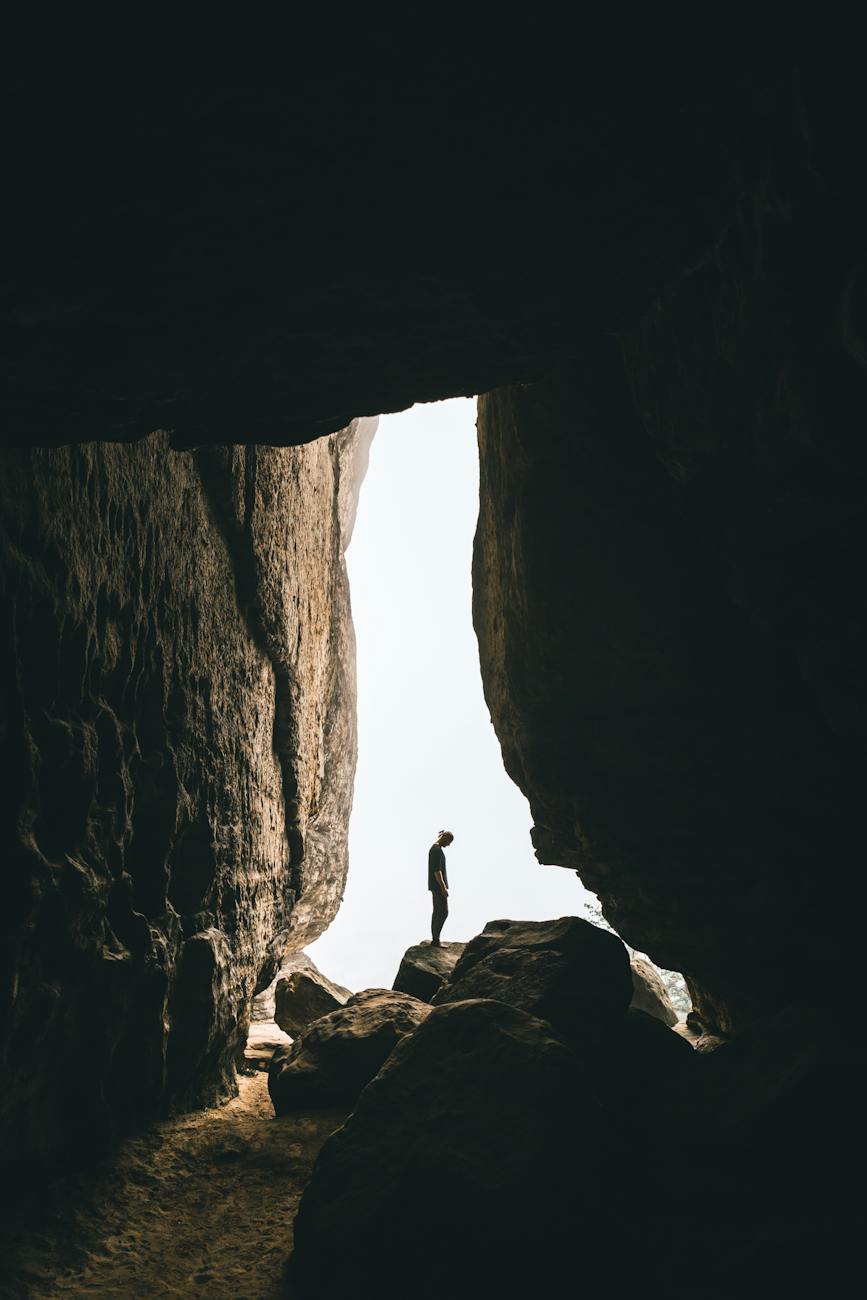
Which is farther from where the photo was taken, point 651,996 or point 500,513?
point 651,996

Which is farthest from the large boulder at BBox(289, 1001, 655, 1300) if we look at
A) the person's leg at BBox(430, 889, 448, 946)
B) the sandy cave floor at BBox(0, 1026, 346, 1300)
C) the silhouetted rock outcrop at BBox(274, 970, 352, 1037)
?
the person's leg at BBox(430, 889, 448, 946)

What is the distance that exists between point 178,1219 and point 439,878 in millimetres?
9409

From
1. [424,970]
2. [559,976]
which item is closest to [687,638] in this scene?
[559,976]

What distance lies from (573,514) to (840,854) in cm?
482

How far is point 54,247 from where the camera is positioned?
11.7 ft

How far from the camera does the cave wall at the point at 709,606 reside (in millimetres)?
4281

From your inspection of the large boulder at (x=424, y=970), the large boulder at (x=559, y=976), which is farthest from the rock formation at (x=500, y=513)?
the large boulder at (x=424, y=970)

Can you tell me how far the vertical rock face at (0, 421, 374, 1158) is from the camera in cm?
524

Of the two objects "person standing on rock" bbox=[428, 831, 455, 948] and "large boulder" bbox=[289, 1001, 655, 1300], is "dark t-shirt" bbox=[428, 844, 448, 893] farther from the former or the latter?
"large boulder" bbox=[289, 1001, 655, 1300]

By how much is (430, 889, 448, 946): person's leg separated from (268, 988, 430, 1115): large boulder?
499 cm

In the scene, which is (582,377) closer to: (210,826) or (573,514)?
(573,514)

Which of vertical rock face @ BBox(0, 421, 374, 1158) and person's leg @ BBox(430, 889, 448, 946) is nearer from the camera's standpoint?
vertical rock face @ BBox(0, 421, 374, 1158)

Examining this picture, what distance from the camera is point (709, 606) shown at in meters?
8.41

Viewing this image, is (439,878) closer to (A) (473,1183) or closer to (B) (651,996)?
(B) (651,996)
